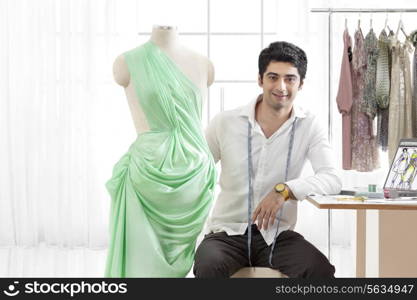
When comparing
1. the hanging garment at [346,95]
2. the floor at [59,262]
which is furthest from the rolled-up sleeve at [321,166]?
the floor at [59,262]

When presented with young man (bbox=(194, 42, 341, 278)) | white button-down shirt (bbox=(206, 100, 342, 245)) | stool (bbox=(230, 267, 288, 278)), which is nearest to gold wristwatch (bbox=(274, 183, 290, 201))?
young man (bbox=(194, 42, 341, 278))

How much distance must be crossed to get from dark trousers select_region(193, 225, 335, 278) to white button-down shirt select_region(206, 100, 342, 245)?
55 millimetres

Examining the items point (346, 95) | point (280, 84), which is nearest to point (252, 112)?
point (280, 84)

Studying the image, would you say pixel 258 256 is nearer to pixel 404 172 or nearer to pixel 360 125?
pixel 404 172

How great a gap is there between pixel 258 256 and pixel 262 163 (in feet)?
1.21

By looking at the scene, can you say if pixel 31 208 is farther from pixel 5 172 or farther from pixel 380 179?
pixel 380 179

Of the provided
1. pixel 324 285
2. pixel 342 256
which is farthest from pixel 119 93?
pixel 324 285

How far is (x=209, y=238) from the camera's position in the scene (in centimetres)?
273

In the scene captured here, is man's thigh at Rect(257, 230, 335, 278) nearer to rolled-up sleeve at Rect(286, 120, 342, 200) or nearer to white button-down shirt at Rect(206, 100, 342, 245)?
white button-down shirt at Rect(206, 100, 342, 245)

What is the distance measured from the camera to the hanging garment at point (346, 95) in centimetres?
402

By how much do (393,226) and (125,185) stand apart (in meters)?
1.09

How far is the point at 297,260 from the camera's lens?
2576mm

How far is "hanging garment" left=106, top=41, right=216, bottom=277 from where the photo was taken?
2.80 meters

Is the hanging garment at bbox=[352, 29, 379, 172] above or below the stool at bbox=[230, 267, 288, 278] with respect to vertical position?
above
